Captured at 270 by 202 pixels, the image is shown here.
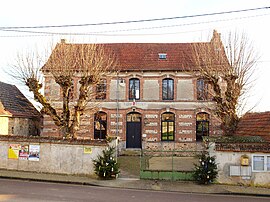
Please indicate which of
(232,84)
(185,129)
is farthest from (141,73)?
(232,84)

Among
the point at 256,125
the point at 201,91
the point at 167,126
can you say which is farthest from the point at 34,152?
the point at 201,91

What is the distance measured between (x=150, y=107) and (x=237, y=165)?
36.5 ft

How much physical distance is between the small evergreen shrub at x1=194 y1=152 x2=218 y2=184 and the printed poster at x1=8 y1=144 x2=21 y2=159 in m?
9.19

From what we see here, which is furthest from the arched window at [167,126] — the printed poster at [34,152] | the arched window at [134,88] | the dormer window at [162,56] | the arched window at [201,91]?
the printed poster at [34,152]

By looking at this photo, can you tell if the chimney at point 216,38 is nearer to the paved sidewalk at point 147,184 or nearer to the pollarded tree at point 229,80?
the pollarded tree at point 229,80

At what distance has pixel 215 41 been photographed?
18469mm

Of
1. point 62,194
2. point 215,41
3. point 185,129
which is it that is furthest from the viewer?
point 185,129

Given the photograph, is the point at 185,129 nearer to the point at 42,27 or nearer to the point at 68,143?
the point at 68,143

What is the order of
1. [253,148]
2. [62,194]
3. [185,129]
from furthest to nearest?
[185,129] < [253,148] < [62,194]

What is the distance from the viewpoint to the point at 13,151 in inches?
585

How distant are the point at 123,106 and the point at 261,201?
14.3m

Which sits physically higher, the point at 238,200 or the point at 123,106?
the point at 123,106

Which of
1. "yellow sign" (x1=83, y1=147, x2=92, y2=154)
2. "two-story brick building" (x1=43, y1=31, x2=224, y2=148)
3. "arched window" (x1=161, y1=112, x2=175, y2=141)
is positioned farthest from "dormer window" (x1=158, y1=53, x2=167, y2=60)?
"yellow sign" (x1=83, y1=147, x2=92, y2=154)

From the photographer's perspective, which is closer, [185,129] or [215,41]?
[215,41]
